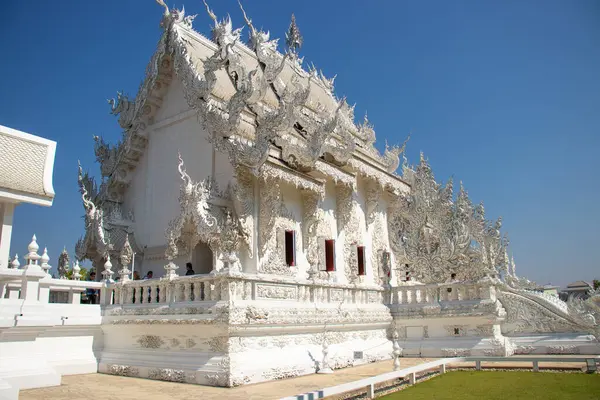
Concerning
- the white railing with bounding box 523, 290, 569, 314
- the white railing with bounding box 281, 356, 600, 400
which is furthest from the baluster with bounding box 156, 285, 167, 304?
the white railing with bounding box 523, 290, 569, 314

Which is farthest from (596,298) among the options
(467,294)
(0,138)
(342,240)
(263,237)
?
(0,138)

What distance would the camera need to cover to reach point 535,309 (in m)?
10.8

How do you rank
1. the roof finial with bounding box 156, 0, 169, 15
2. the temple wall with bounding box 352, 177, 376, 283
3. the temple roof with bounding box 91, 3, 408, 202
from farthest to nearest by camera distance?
the temple wall with bounding box 352, 177, 376, 283 < the roof finial with bounding box 156, 0, 169, 15 < the temple roof with bounding box 91, 3, 408, 202

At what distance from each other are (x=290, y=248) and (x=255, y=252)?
105 cm

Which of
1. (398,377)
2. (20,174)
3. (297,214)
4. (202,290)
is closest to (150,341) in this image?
(202,290)

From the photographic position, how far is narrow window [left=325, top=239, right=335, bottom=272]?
11.8 m

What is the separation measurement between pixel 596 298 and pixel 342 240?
216 inches

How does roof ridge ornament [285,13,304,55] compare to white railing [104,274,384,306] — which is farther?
roof ridge ornament [285,13,304,55]

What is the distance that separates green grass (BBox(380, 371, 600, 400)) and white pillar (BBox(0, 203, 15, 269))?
4896 millimetres

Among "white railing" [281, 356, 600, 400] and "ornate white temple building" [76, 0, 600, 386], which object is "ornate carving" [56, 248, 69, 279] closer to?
"ornate white temple building" [76, 0, 600, 386]

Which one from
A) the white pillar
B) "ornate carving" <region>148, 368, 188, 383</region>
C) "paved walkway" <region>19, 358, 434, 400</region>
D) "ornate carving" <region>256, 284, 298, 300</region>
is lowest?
"paved walkway" <region>19, 358, 434, 400</region>

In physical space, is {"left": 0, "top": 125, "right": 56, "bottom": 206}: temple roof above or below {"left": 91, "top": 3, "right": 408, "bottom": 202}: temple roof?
below

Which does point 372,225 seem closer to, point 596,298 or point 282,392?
point 596,298

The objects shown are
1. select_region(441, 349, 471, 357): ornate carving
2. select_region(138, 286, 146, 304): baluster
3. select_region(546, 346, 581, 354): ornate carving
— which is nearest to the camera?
select_region(138, 286, 146, 304): baluster
